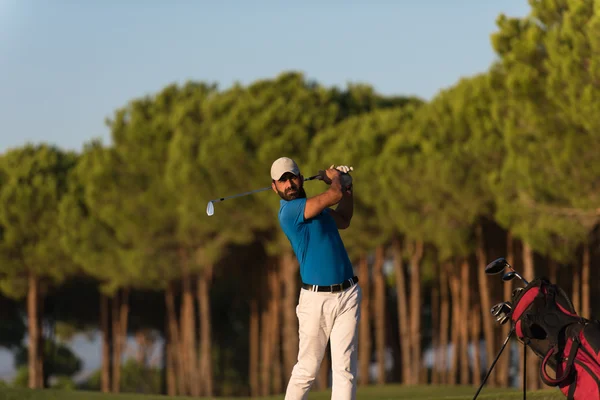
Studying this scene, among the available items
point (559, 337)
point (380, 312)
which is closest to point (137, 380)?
point (380, 312)

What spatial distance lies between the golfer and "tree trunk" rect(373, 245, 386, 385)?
31.3 meters

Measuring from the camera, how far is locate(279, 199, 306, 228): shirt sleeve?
8336 millimetres

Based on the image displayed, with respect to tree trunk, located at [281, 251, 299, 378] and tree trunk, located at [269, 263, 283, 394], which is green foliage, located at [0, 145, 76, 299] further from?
tree trunk, located at [281, 251, 299, 378]

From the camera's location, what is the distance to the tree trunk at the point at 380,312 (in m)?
40.2

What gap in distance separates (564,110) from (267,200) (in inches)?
602

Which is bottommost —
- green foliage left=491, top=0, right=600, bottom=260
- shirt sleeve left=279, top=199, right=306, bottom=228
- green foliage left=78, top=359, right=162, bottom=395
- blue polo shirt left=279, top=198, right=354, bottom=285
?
green foliage left=78, top=359, right=162, bottom=395

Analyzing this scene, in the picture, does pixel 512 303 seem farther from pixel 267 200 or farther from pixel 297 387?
pixel 267 200

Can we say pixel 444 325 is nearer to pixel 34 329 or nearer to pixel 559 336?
pixel 34 329

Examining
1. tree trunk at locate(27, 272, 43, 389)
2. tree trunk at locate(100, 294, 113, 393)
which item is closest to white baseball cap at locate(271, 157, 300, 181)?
tree trunk at locate(27, 272, 43, 389)

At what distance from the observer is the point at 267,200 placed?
39094 mm

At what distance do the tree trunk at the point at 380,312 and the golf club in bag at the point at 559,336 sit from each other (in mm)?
31416

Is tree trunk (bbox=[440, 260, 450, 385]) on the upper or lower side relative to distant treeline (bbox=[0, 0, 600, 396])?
lower

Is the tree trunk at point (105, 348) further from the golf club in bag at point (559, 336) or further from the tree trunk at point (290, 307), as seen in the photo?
the golf club in bag at point (559, 336)

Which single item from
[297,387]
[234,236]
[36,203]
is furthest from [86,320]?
[297,387]
